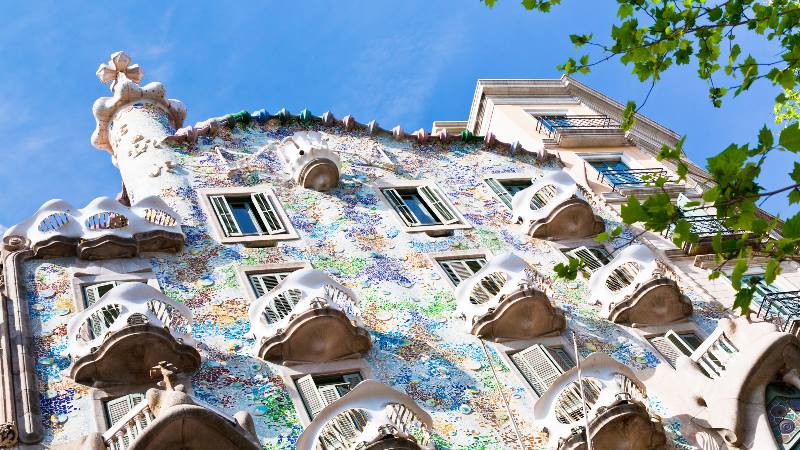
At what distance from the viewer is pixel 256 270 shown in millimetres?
18844

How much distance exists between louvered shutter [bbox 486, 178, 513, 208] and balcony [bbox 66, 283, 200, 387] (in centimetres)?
898

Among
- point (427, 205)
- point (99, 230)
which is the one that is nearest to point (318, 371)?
point (99, 230)

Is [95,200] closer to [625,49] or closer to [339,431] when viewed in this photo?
[339,431]

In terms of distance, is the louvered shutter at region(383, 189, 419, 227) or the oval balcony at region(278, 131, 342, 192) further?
the oval balcony at region(278, 131, 342, 192)

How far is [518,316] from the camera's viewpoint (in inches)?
707

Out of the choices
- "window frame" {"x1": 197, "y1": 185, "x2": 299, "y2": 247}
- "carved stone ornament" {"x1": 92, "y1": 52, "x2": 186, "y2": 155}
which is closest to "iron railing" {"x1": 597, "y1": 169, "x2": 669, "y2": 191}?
"window frame" {"x1": 197, "y1": 185, "x2": 299, "y2": 247}

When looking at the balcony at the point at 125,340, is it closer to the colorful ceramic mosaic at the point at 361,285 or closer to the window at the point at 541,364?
the colorful ceramic mosaic at the point at 361,285

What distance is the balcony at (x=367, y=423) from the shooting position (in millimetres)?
13742

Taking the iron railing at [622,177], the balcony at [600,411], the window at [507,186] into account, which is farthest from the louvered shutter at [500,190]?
the balcony at [600,411]

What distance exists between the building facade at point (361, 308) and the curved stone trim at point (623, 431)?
0.03 m

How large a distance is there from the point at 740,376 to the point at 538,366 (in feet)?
9.84

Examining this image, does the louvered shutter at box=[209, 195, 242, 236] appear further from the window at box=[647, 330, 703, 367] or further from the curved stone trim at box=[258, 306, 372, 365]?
the window at box=[647, 330, 703, 367]

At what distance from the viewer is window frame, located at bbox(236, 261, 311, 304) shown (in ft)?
59.6

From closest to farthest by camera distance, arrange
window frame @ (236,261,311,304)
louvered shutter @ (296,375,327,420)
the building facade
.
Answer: the building facade → louvered shutter @ (296,375,327,420) → window frame @ (236,261,311,304)
